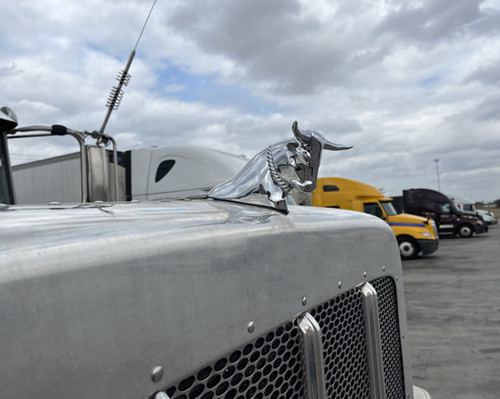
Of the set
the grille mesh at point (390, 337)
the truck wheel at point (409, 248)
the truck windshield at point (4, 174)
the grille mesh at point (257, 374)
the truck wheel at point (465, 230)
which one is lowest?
the truck wheel at point (465, 230)

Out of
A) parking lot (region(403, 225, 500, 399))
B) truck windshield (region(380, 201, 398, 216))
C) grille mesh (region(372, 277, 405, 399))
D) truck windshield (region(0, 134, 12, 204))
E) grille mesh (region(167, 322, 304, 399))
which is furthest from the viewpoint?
truck windshield (region(380, 201, 398, 216))

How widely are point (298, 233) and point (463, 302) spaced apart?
6.69 metres

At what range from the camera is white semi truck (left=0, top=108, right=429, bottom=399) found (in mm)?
513

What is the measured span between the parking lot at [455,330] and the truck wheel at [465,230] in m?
10.8

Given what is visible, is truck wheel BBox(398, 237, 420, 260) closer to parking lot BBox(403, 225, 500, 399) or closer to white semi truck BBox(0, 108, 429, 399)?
parking lot BBox(403, 225, 500, 399)

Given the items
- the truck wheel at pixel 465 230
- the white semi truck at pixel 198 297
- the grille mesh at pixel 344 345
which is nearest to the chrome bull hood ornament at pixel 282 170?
the white semi truck at pixel 198 297

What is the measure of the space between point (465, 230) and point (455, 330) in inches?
668

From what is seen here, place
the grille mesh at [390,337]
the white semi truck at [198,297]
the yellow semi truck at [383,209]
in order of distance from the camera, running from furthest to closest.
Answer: the yellow semi truck at [383,209]
the grille mesh at [390,337]
the white semi truck at [198,297]

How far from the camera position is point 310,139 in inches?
43.5

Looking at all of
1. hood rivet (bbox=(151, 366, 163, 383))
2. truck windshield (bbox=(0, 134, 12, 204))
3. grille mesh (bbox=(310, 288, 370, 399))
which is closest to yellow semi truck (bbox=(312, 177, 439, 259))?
truck windshield (bbox=(0, 134, 12, 204))

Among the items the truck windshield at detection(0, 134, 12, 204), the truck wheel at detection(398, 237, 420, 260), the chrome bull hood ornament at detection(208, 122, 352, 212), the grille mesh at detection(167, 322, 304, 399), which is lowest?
the truck wheel at detection(398, 237, 420, 260)

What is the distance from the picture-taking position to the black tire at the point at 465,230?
65.9 ft

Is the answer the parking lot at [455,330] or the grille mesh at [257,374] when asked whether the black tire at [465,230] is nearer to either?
the parking lot at [455,330]

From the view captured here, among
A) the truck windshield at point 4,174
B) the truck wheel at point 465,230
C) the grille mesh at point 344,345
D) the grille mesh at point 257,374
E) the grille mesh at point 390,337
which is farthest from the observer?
the truck wheel at point 465,230
